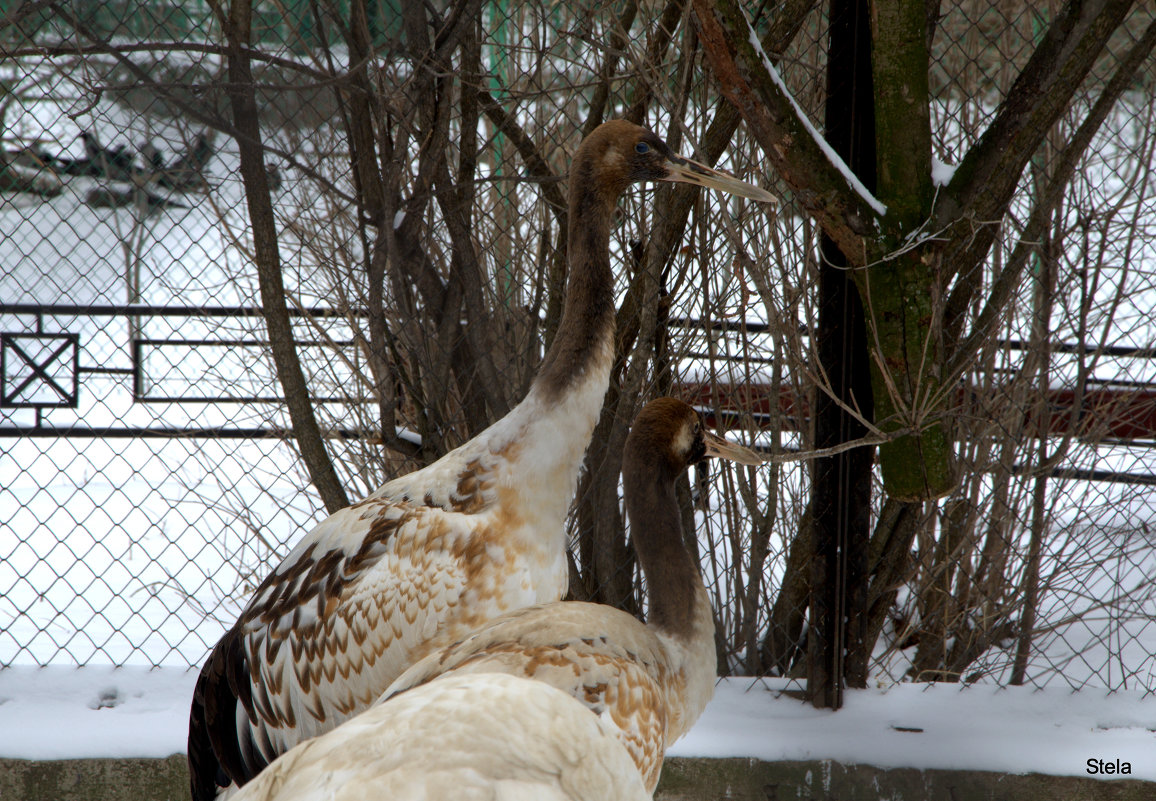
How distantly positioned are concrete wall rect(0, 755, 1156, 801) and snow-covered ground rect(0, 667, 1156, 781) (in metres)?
0.03

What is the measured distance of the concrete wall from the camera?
324 centimetres

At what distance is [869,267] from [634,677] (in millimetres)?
1291

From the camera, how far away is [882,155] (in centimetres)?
284

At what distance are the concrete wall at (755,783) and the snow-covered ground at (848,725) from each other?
0.03 m

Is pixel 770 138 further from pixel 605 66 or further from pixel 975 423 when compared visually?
pixel 975 423

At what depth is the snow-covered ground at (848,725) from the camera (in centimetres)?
328

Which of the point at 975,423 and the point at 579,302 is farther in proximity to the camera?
the point at 975,423

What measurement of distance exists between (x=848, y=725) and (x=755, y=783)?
353mm

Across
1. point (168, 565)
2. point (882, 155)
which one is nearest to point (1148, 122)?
point (882, 155)

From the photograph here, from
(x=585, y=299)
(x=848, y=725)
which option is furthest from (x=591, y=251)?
(x=848, y=725)

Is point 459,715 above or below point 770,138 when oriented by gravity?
below

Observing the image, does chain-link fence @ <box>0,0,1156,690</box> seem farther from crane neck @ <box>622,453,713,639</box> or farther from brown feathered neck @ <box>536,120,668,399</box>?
crane neck @ <box>622,453,713,639</box>

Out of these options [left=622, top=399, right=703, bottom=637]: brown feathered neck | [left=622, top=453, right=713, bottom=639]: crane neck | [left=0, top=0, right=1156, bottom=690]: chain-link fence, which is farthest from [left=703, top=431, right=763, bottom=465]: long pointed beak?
[left=0, top=0, right=1156, bottom=690]: chain-link fence

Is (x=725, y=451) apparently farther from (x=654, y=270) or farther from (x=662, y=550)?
(x=654, y=270)
